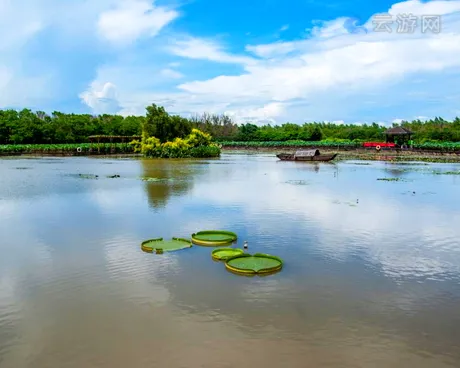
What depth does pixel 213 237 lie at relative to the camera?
890cm

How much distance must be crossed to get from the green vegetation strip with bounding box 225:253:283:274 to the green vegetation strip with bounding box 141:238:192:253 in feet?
4.49

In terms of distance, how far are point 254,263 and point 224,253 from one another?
763 millimetres

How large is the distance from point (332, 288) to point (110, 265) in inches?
136

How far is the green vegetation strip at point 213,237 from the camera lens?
8.59 meters

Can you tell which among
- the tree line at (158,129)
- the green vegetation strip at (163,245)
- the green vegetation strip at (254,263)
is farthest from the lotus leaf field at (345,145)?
the green vegetation strip at (254,263)

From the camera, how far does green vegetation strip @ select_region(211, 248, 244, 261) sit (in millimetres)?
7613

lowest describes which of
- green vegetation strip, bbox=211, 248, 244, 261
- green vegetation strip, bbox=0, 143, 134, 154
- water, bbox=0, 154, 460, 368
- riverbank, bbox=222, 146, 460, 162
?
water, bbox=0, 154, 460, 368

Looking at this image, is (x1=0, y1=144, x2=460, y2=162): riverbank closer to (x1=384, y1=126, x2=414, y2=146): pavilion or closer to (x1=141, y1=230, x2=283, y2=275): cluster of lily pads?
(x1=384, y1=126, x2=414, y2=146): pavilion

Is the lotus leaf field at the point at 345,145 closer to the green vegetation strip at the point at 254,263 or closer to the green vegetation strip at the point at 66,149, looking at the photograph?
the green vegetation strip at the point at 66,149

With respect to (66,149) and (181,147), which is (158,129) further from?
(66,149)

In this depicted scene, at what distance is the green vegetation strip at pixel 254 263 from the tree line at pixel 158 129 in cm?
3471

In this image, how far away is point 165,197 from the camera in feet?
48.2

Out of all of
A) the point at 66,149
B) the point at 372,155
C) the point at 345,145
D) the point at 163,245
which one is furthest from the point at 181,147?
the point at 163,245

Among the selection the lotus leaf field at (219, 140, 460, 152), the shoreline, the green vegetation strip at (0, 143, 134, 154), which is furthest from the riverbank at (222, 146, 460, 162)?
the green vegetation strip at (0, 143, 134, 154)
